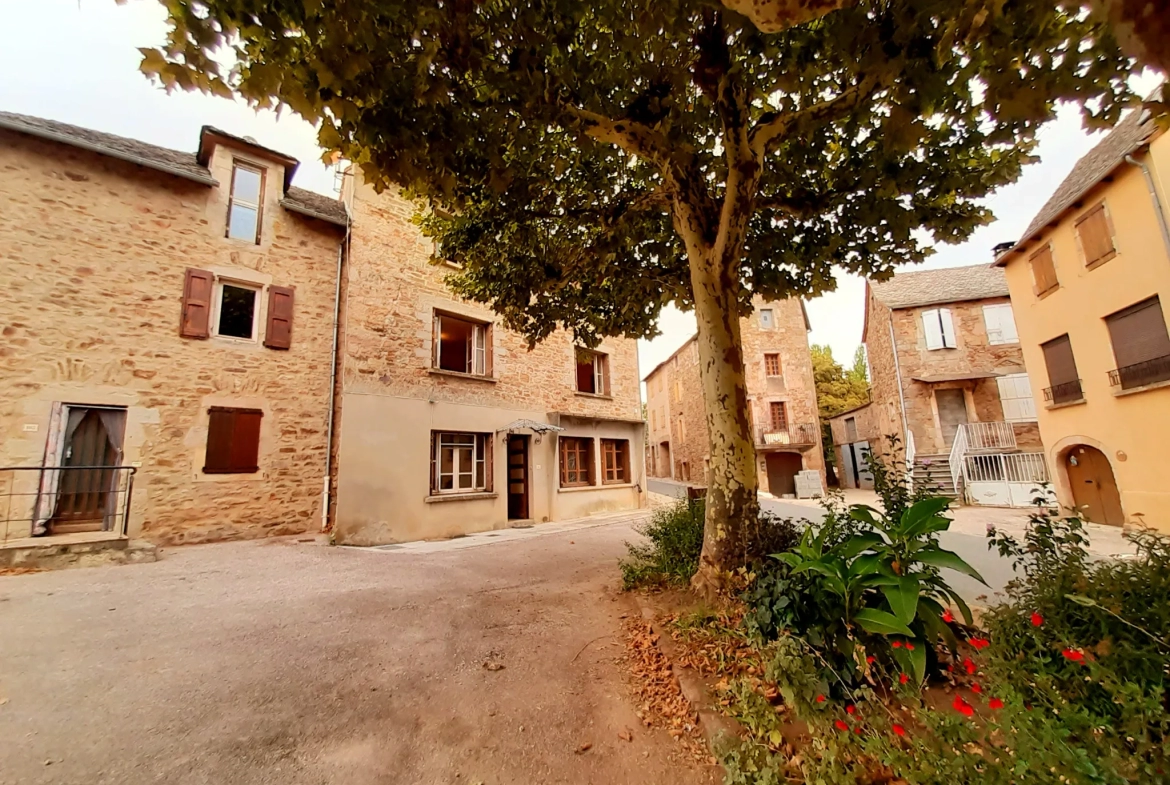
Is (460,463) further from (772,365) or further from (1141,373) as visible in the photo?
(772,365)

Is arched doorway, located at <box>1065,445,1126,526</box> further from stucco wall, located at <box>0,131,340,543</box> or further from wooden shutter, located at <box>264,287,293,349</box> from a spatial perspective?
wooden shutter, located at <box>264,287,293,349</box>

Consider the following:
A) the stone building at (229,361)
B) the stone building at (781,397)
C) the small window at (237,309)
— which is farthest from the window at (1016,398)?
the small window at (237,309)

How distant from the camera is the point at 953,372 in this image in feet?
56.2

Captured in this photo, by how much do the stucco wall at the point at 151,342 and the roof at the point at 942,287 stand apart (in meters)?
20.7

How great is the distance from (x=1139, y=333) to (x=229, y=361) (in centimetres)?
1852

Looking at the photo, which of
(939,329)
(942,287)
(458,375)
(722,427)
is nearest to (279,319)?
(458,375)

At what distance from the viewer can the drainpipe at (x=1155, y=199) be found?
27.5ft

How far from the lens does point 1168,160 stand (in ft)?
27.2

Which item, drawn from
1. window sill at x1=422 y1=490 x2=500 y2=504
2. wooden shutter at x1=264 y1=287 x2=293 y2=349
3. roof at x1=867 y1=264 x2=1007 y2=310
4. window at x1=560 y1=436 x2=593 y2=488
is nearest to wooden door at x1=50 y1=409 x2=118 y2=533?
wooden shutter at x1=264 y1=287 x2=293 y2=349

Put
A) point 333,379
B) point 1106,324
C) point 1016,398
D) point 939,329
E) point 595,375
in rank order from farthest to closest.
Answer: point 939,329 < point 1016,398 < point 595,375 < point 1106,324 < point 333,379

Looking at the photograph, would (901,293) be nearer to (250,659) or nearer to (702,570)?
(702,570)

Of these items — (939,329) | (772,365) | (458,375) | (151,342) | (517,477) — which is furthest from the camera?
(772,365)

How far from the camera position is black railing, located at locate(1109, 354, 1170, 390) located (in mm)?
8633

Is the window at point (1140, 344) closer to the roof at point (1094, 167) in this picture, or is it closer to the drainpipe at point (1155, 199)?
the drainpipe at point (1155, 199)
